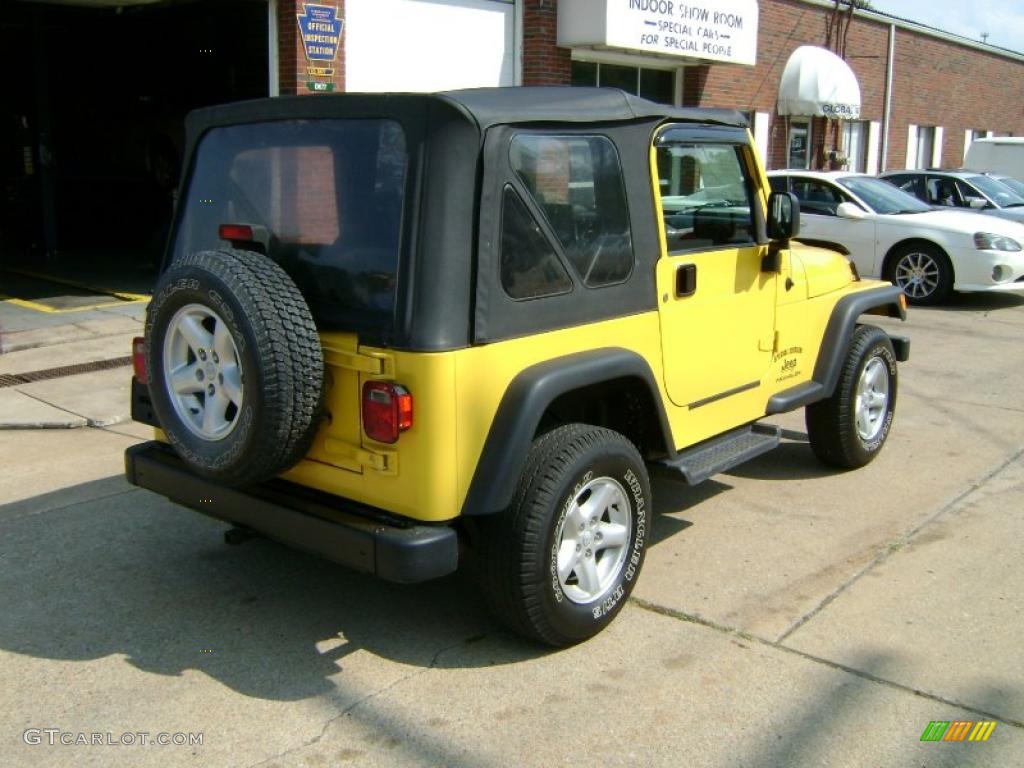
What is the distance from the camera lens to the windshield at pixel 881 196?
12594 millimetres

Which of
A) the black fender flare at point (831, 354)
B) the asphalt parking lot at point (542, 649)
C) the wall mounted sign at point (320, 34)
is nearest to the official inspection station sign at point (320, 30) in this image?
the wall mounted sign at point (320, 34)

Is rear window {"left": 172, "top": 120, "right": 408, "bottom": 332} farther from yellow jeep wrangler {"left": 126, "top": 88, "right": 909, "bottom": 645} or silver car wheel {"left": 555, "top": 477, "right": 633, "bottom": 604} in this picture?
silver car wheel {"left": 555, "top": 477, "right": 633, "bottom": 604}

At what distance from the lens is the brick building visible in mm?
11586

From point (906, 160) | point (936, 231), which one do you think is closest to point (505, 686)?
point (936, 231)

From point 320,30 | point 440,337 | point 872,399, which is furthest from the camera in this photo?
point 320,30

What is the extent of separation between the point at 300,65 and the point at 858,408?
729 centimetres

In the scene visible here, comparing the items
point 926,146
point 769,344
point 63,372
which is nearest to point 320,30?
point 63,372

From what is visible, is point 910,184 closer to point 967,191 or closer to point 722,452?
point 967,191

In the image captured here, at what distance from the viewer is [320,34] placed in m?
10.9

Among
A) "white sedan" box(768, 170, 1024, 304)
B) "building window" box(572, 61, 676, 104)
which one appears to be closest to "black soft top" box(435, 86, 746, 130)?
"white sedan" box(768, 170, 1024, 304)

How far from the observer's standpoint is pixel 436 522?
346 cm

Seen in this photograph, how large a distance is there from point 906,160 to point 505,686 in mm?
24098

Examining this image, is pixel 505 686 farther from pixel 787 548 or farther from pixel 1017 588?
pixel 1017 588

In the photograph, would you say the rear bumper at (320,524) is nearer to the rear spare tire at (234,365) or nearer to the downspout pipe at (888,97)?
the rear spare tire at (234,365)
